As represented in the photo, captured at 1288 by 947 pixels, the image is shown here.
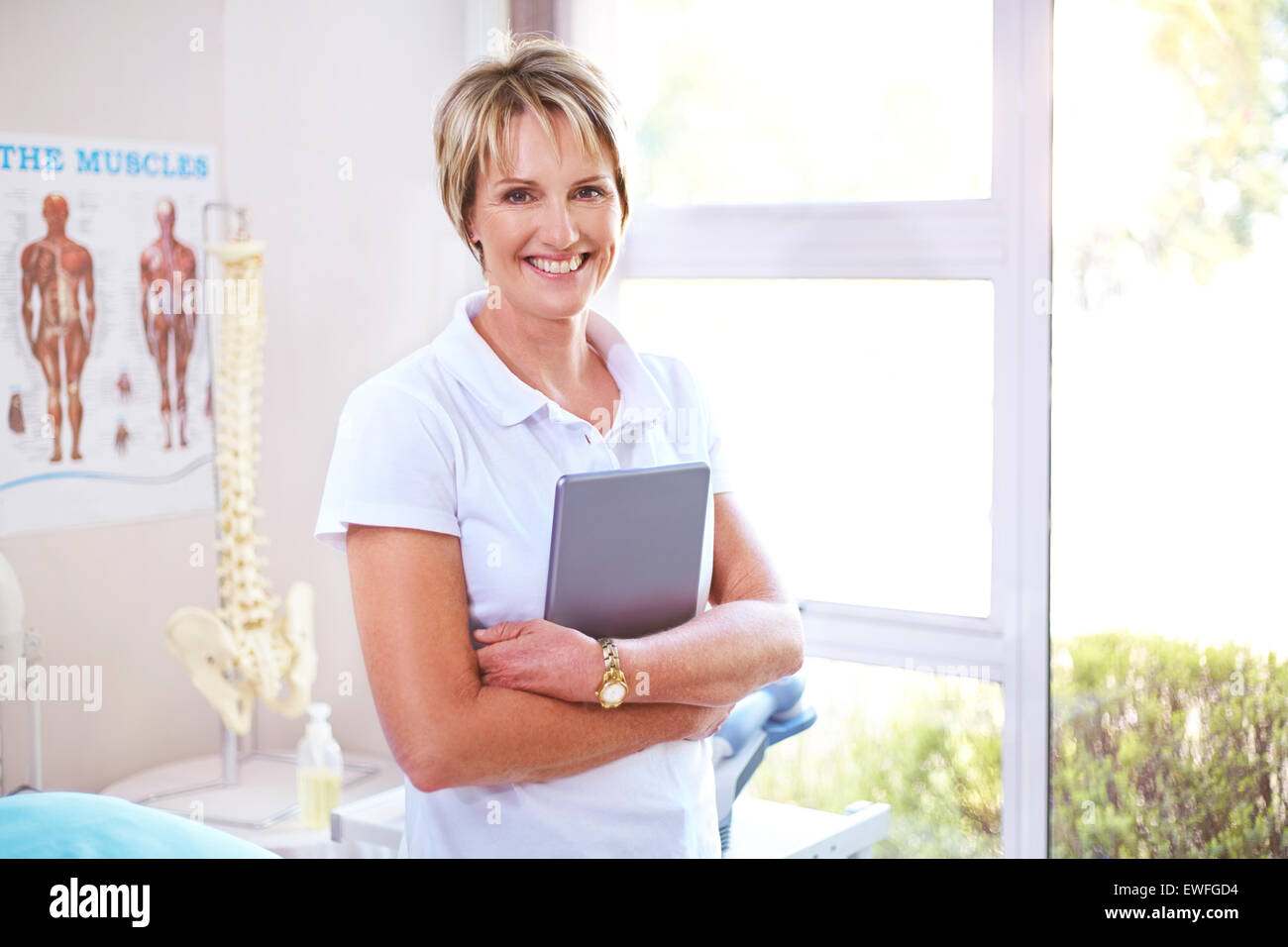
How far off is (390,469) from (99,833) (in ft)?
1.44

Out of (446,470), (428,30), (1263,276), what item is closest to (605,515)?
(446,470)

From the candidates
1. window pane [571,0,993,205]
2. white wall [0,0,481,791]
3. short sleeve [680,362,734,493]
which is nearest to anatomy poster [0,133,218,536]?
white wall [0,0,481,791]

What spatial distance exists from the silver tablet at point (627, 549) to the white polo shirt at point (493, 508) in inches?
1.5

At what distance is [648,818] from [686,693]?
0.13 m

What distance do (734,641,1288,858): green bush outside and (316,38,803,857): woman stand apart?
1.15 m

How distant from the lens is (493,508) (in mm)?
1160

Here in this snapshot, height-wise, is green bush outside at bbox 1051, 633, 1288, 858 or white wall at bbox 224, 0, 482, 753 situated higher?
white wall at bbox 224, 0, 482, 753

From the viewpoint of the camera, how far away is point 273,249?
240 centimetres

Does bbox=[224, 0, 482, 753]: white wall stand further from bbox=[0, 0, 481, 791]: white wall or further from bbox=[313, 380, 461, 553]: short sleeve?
bbox=[313, 380, 461, 553]: short sleeve

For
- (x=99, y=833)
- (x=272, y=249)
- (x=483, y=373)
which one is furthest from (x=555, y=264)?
(x=272, y=249)

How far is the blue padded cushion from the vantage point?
113cm

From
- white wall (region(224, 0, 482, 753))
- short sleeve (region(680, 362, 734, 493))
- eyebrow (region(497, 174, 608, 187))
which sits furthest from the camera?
white wall (region(224, 0, 482, 753))

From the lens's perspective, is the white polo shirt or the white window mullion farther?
the white window mullion

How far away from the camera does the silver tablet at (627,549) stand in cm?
115
